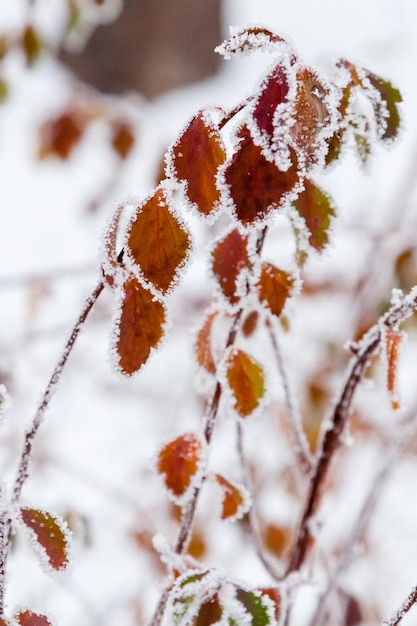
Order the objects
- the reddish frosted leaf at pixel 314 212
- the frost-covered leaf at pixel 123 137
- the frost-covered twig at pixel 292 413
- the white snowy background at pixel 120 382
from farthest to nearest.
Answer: the frost-covered leaf at pixel 123 137 → the white snowy background at pixel 120 382 → the frost-covered twig at pixel 292 413 → the reddish frosted leaf at pixel 314 212

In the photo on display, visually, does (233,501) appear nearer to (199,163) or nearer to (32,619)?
(32,619)

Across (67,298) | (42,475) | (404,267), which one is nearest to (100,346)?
(67,298)

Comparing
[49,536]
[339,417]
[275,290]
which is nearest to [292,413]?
[339,417]

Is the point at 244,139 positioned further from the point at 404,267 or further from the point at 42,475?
the point at 42,475

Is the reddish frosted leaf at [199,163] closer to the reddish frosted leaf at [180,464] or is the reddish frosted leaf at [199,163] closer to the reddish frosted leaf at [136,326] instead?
the reddish frosted leaf at [136,326]

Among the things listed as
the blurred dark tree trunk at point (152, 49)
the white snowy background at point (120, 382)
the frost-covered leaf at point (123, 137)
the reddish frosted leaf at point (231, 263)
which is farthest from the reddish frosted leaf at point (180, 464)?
the blurred dark tree trunk at point (152, 49)
